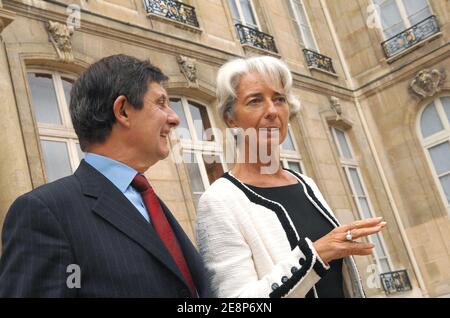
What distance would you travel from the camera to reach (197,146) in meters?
7.46

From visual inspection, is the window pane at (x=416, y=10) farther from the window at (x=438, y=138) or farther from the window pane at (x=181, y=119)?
the window pane at (x=181, y=119)

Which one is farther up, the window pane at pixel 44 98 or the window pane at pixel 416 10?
the window pane at pixel 416 10

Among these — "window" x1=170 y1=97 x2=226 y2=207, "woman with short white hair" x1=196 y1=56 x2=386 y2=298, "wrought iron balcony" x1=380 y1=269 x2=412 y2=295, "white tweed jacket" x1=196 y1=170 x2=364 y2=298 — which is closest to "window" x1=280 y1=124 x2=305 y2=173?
"window" x1=170 y1=97 x2=226 y2=207

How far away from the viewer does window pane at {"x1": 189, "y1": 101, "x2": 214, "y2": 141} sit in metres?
A: 7.65

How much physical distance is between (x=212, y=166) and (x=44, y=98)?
2623mm

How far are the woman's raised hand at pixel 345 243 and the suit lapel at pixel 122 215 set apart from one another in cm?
41

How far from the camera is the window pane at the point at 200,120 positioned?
765 centimetres

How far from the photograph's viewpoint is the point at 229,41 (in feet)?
28.6

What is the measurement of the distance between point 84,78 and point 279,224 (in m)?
0.75

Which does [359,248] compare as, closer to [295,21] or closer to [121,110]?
[121,110]

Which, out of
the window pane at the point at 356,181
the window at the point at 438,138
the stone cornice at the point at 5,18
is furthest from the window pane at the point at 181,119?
the window at the point at 438,138

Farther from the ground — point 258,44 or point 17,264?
point 258,44
